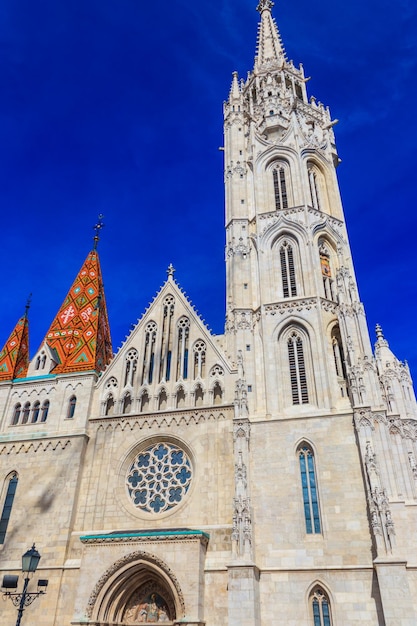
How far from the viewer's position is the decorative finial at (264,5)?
41625 millimetres

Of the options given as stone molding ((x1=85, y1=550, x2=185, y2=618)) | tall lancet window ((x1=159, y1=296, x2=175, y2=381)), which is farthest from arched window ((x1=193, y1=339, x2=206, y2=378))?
stone molding ((x1=85, y1=550, x2=185, y2=618))

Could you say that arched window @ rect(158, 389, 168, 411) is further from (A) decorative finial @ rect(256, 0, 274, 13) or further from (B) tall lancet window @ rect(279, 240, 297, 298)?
(A) decorative finial @ rect(256, 0, 274, 13)

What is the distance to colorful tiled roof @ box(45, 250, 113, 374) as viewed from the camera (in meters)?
23.4

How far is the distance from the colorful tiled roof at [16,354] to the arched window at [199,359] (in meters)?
8.33

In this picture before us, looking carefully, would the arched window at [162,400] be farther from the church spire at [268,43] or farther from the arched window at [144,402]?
the church spire at [268,43]

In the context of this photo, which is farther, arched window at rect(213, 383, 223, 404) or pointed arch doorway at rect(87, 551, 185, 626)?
arched window at rect(213, 383, 223, 404)

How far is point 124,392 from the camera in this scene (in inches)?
858

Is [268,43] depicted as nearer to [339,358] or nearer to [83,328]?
[83,328]

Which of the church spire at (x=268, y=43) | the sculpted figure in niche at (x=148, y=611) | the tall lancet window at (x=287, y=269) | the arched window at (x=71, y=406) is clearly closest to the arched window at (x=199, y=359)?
the tall lancet window at (x=287, y=269)

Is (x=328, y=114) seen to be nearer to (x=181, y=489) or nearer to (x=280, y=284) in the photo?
(x=280, y=284)

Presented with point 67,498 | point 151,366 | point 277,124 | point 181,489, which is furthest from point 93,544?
point 277,124

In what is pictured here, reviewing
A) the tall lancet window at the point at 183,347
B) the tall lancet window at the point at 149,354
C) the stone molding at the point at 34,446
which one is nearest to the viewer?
the stone molding at the point at 34,446

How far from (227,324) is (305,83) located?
68.2 ft

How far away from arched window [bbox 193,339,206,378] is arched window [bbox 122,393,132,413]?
116 inches
